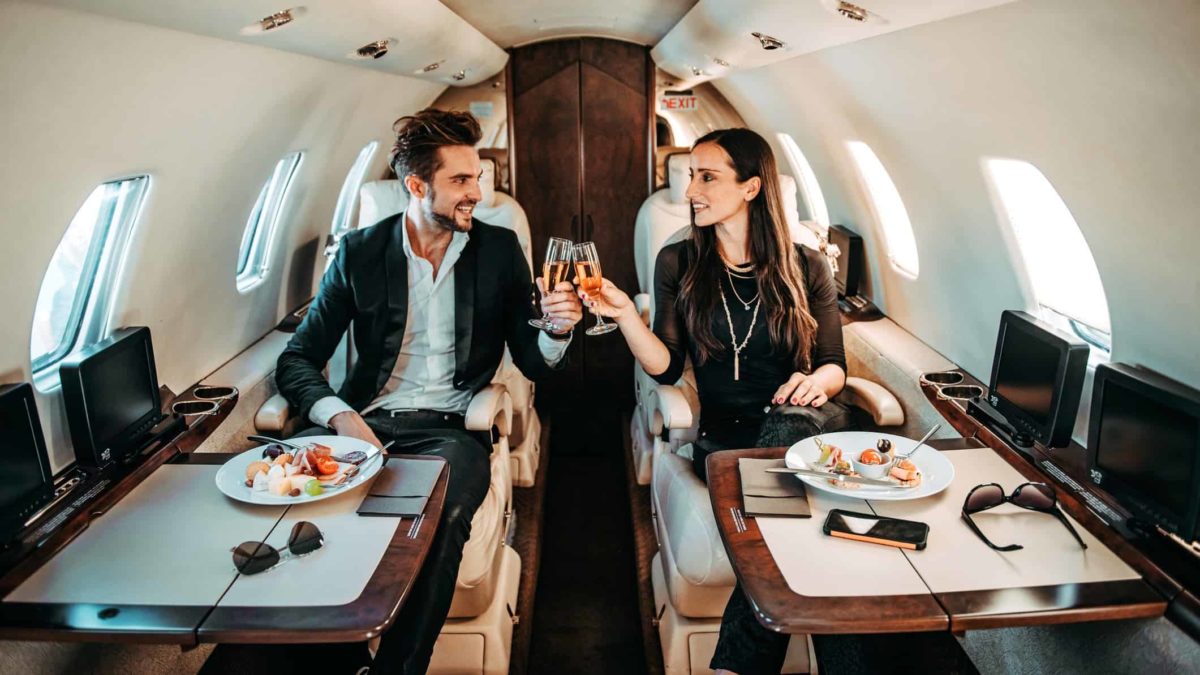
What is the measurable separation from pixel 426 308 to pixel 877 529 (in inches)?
75.2

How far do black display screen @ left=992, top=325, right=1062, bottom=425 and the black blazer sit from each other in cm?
154

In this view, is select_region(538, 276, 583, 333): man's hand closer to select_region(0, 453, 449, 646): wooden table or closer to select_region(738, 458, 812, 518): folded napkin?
select_region(738, 458, 812, 518): folded napkin

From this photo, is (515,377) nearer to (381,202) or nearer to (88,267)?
(381,202)

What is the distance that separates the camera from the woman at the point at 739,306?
3244mm

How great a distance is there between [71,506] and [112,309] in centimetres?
84

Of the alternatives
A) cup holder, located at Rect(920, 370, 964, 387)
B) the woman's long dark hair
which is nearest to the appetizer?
the woman's long dark hair

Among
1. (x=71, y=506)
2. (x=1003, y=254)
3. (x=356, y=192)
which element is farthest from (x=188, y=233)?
(x=1003, y=254)

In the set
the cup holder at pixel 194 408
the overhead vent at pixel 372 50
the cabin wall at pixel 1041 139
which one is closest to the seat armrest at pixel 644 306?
the cabin wall at pixel 1041 139

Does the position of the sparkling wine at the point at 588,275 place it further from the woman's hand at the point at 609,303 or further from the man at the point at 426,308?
the man at the point at 426,308

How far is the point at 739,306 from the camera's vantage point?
3.33 metres

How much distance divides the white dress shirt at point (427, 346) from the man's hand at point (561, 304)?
621 mm

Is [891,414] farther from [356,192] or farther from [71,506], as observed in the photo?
[356,192]

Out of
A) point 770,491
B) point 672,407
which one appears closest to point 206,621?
point 770,491

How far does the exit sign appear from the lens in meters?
5.79
